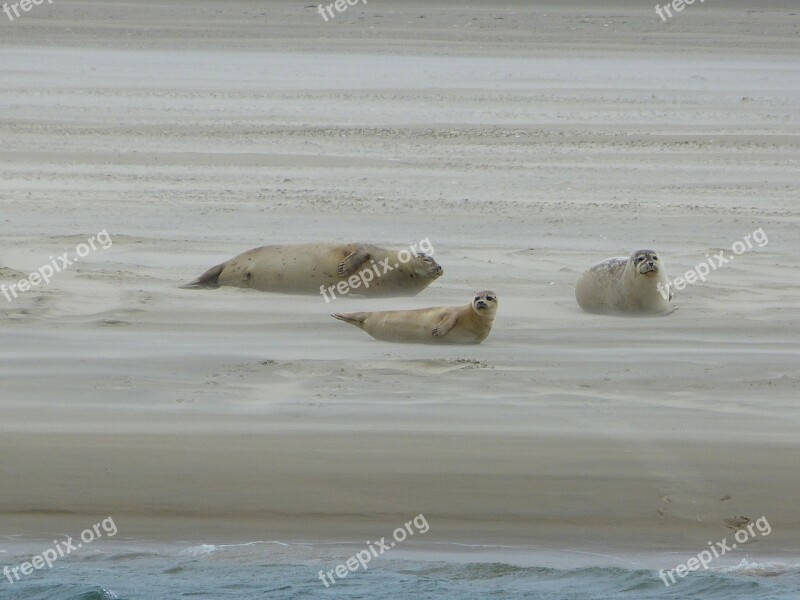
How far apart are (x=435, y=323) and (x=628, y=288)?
4.25ft

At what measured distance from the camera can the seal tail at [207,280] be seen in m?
8.85

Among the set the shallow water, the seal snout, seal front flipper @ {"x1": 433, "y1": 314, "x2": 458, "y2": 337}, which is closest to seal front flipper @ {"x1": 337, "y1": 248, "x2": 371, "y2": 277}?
seal front flipper @ {"x1": 433, "y1": 314, "x2": 458, "y2": 337}

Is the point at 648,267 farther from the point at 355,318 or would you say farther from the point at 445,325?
the point at 355,318

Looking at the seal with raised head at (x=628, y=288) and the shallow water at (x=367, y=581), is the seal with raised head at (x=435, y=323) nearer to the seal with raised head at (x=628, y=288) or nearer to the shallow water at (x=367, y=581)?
the seal with raised head at (x=628, y=288)

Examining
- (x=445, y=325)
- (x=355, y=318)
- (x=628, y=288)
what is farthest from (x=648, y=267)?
(x=355, y=318)

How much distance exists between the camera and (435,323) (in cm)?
769

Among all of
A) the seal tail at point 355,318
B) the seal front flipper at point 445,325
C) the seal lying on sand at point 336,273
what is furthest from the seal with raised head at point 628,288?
the seal tail at point 355,318

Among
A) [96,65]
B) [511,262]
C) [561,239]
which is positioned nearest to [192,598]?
[511,262]

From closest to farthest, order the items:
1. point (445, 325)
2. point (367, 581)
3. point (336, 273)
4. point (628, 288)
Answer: point (367, 581) < point (445, 325) < point (628, 288) < point (336, 273)

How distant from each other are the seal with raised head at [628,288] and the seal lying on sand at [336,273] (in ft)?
2.99

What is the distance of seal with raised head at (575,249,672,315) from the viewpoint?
8.35 metres

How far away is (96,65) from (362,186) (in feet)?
33.0

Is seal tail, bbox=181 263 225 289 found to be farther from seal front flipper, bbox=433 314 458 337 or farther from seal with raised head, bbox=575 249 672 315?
seal with raised head, bbox=575 249 672 315

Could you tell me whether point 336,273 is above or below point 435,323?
above
